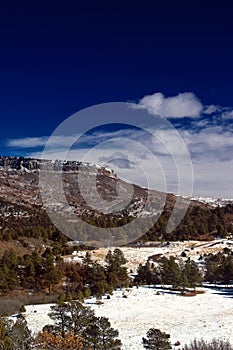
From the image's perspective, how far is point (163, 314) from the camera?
3644 cm

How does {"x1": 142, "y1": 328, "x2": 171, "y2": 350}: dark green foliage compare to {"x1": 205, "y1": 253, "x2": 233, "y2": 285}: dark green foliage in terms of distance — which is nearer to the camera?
{"x1": 142, "y1": 328, "x2": 171, "y2": 350}: dark green foliage

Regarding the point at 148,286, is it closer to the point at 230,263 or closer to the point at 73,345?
the point at 230,263

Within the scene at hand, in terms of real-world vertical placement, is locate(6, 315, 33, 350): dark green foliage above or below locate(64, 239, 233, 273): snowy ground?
below

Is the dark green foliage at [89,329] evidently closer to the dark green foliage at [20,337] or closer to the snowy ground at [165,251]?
the dark green foliage at [20,337]

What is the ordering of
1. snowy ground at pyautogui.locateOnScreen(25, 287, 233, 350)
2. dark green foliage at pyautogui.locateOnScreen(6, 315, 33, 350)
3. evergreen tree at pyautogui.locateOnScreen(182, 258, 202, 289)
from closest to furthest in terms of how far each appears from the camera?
dark green foliage at pyautogui.locateOnScreen(6, 315, 33, 350) < snowy ground at pyautogui.locateOnScreen(25, 287, 233, 350) < evergreen tree at pyautogui.locateOnScreen(182, 258, 202, 289)

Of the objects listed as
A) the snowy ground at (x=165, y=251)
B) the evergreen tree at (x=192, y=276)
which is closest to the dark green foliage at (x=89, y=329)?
the evergreen tree at (x=192, y=276)

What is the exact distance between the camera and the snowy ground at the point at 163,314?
97.4ft

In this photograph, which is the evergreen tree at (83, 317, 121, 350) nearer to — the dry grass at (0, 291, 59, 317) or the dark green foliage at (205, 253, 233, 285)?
the dry grass at (0, 291, 59, 317)

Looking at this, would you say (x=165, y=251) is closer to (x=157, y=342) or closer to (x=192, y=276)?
(x=192, y=276)

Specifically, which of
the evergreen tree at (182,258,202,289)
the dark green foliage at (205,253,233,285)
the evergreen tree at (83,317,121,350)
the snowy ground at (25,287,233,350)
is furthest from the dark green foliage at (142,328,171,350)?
the dark green foliage at (205,253,233,285)

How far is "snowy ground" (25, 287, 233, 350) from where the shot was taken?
29.7m

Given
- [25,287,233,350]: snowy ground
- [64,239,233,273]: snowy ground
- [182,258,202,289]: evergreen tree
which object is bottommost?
[25,287,233,350]: snowy ground

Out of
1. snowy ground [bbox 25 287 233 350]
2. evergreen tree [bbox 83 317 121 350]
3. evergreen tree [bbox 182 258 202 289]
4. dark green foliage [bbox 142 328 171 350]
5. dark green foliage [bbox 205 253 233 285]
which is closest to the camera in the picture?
dark green foliage [bbox 142 328 171 350]

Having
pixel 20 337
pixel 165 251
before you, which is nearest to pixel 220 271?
pixel 165 251
